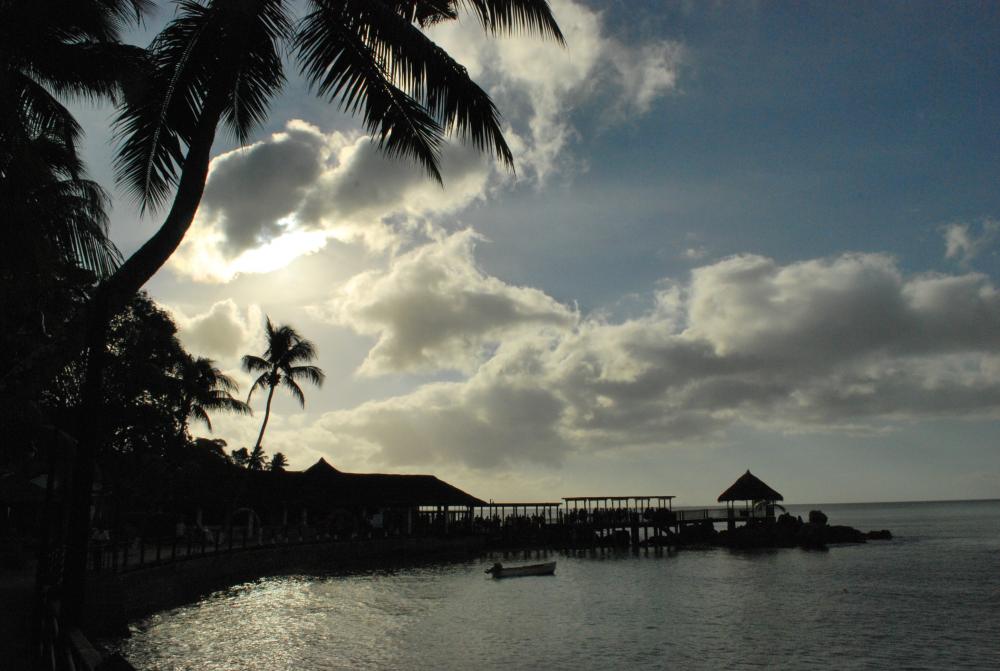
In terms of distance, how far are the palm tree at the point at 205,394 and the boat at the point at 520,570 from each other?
1623 cm

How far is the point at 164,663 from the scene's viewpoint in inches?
685

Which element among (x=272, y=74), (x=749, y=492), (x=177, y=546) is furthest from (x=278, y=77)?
(x=749, y=492)

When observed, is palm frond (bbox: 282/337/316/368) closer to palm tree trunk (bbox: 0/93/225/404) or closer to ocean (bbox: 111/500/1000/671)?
ocean (bbox: 111/500/1000/671)

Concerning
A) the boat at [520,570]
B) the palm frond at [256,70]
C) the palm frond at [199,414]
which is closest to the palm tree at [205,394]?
the palm frond at [199,414]

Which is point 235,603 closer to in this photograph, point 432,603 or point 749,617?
point 432,603

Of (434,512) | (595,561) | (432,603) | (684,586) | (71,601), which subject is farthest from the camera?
(434,512)

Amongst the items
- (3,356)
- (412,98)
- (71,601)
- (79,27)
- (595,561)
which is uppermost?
(79,27)

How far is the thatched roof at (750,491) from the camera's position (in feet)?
206

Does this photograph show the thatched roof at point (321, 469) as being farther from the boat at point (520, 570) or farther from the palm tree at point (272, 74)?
the palm tree at point (272, 74)

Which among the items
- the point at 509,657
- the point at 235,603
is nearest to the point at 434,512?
the point at 235,603

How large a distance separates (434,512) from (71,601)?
49.3 metres

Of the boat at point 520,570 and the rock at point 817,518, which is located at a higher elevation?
the rock at point 817,518

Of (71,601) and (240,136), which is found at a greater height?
(240,136)

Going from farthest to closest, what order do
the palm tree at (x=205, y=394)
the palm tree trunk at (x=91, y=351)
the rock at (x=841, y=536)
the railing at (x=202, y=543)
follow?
the rock at (x=841, y=536)
the palm tree at (x=205, y=394)
the railing at (x=202, y=543)
the palm tree trunk at (x=91, y=351)
